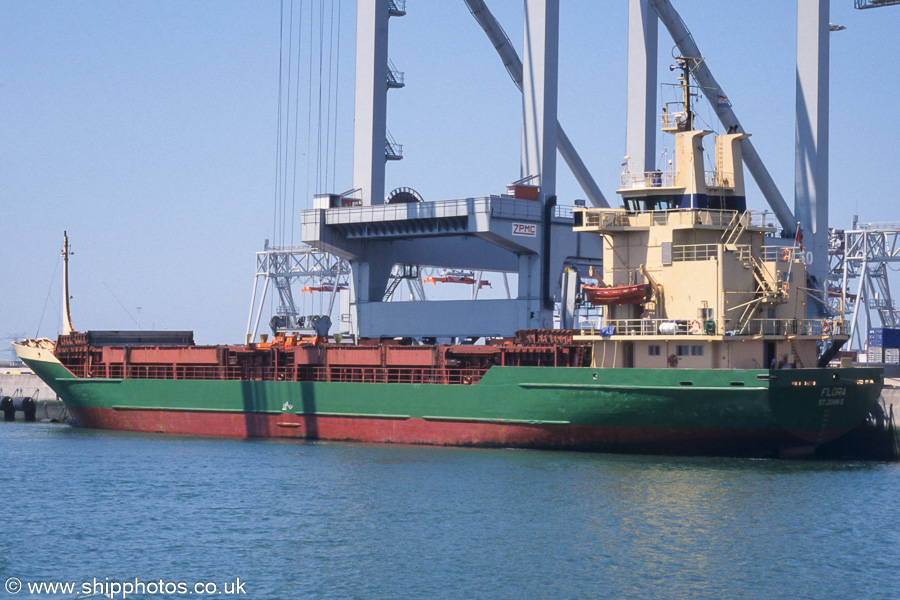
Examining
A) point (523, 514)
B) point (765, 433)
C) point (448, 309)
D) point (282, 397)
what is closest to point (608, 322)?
point (765, 433)

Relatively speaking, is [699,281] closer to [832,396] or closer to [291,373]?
[832,396]

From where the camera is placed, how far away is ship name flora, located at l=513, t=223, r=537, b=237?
4200 cm

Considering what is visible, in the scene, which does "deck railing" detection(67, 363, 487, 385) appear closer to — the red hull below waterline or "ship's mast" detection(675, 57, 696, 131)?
the red hull below waterline

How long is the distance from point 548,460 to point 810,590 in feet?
39.5

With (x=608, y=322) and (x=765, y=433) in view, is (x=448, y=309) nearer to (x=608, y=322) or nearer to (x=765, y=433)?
(x=608, y=322)

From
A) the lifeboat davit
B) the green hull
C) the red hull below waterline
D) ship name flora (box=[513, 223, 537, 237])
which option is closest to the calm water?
the red hull below waterline

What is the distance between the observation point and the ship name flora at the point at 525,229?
42.0m

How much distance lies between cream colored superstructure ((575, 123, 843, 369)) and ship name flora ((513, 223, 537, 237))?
10560mm

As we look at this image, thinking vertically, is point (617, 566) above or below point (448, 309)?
below

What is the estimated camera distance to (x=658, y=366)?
30047 millimetres

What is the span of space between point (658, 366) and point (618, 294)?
2.15 metres

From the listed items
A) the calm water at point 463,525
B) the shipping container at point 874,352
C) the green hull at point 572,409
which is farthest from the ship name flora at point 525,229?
the shipping container at point 874,352

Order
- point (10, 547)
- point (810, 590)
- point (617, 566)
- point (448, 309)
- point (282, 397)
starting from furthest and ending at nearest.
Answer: point (448, 309) → point (282, 397) → point (10, 547) → point (617, 566) → point (810, 590)

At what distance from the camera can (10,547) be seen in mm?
21062
